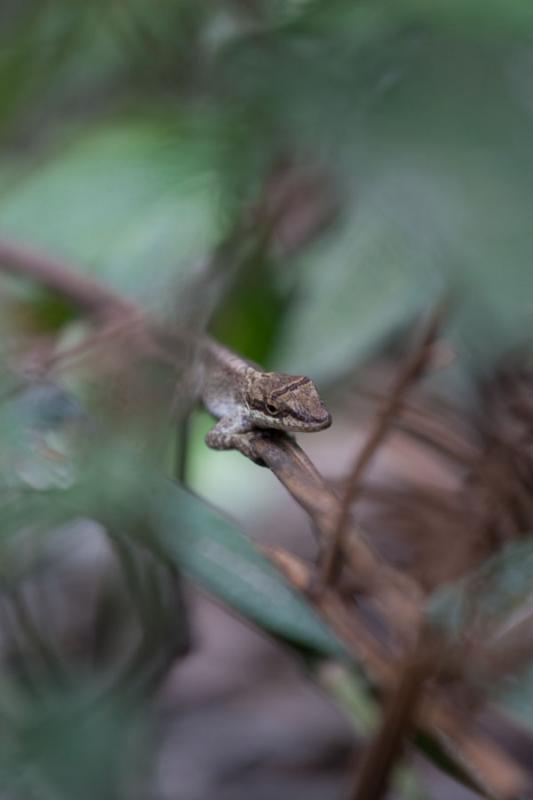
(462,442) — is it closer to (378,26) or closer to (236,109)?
(236,109)

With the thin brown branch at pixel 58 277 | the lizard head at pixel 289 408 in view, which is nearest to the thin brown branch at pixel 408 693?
the lizard head at pixel 289 408

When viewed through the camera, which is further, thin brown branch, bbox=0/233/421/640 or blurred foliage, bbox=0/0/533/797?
thin brown branch, bbox=0/233/421/640

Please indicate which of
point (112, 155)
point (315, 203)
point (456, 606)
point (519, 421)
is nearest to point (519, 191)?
point (456, 606)

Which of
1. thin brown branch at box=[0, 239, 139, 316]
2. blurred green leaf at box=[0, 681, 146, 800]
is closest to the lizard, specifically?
thin brown branch at box=[0, 239, 139, 316]

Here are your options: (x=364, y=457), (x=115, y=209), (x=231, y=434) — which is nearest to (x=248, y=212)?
(x=231, y=434)

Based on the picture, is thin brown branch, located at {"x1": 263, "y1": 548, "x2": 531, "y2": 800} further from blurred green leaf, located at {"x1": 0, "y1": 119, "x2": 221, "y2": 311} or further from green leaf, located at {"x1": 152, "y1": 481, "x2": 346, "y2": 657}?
blurred green leaf, located at {"x1": 0, "y1": 119, "x2": 221, "y2": 311}

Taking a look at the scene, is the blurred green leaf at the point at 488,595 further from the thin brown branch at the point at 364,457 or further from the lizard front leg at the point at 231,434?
the lizard front leg at the point at 231,434
